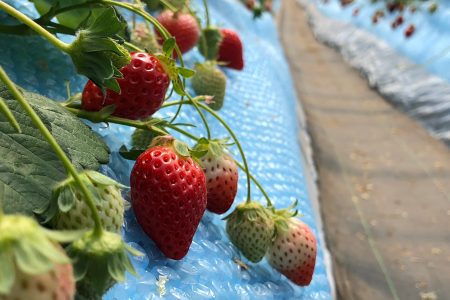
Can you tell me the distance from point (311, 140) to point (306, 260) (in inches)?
73.6

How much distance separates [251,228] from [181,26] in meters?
0.59

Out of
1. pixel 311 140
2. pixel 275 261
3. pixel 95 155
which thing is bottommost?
pixel 311 140

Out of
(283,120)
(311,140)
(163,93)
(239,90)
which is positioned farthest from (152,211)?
(311,140)

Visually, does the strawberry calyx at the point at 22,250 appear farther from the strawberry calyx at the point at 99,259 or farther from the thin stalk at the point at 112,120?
the thin stalk at the point at 112,120

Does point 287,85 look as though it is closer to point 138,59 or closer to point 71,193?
point 138,59

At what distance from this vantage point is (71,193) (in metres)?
0.44

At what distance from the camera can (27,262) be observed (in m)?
0.30

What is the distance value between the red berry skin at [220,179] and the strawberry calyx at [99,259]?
291 millimetres

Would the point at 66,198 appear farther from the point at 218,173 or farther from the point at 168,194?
the point at 218,173

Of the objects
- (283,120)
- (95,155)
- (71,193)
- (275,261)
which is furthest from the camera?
(283,120)

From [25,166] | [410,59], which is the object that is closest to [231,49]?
[25,166]

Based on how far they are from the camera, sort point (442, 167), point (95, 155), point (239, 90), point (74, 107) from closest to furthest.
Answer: point (95, 155) < point (74, 107) < point (239, 90) < point (442, 167)

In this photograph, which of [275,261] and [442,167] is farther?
[442,167]

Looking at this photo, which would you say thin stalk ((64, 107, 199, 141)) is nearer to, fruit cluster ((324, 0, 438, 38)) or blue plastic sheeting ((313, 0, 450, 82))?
blue plastic sheeting ((313, 0, 450, 82))
